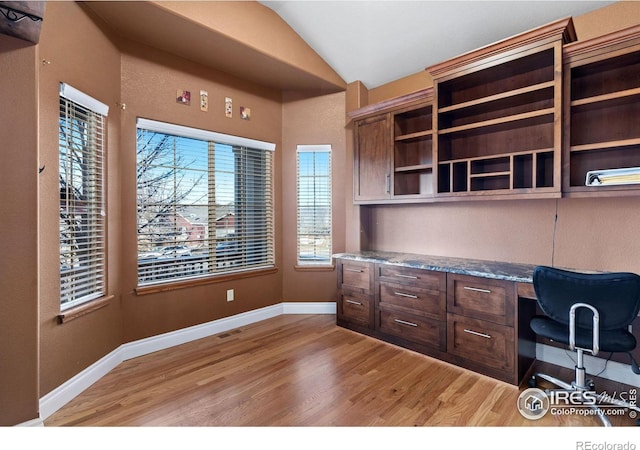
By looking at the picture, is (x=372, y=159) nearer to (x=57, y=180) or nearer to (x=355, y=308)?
(x=355, y=308)

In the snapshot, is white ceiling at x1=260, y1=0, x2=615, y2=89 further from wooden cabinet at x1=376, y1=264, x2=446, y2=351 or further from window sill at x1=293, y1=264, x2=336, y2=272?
window sill at x1=293, y1=264, x2=336, y2=272

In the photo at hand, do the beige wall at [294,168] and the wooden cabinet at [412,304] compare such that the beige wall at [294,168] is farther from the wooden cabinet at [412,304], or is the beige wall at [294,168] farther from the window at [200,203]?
the wooden cabinet at [412,304]

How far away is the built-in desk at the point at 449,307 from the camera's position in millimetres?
2285

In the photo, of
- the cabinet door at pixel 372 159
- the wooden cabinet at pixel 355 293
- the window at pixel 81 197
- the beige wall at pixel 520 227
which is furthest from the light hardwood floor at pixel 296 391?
the cabinet door at pixel 372 159

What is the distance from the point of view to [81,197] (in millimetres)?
2352

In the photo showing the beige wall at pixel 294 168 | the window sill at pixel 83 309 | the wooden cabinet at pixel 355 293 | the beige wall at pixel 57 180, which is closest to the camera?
the beige wall at pixel 57 180

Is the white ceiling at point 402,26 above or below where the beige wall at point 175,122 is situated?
above

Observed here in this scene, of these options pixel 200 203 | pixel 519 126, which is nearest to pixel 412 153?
pixel 519 126

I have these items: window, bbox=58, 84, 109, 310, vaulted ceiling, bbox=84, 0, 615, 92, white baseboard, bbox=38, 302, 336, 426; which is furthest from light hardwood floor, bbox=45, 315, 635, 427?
vaulted ceiling, bbox=84, 0, 615, 92

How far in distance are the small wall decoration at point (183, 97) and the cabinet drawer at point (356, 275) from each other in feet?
7.66

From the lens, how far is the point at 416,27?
2945 millimetres

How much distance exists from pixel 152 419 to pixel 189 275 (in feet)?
4.92

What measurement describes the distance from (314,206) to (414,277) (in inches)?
65.5
